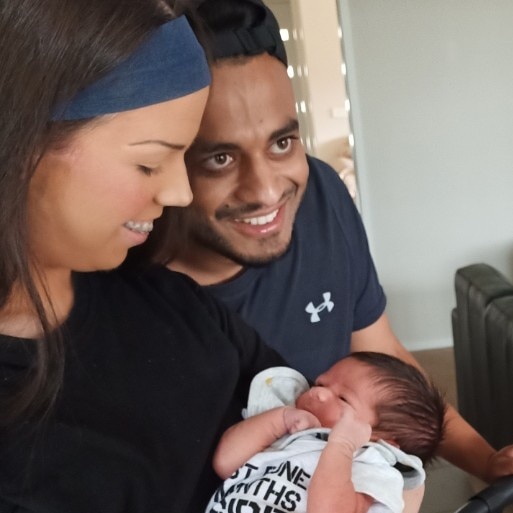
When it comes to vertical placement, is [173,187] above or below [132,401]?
above

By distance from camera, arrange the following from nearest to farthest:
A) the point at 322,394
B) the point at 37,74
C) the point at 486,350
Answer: the point at 37,74, the point at 322,394, the point at 486,350

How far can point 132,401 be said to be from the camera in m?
0.84

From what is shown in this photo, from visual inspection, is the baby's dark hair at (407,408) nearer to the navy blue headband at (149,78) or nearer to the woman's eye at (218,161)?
the woman's eye at (218,161)

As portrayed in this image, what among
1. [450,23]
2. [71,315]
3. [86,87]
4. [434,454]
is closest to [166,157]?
[86,87]

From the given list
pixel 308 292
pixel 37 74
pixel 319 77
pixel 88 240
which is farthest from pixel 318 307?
pixel 319 77

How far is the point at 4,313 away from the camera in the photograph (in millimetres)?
801

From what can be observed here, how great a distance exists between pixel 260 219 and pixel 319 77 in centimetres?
185

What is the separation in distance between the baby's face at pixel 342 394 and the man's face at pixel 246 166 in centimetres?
24

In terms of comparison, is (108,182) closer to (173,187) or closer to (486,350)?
(173,187)

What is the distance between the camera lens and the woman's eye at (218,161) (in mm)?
1159

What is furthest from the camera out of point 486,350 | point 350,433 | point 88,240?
point 486,350

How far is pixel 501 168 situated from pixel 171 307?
8.40ft

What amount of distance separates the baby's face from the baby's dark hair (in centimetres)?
1

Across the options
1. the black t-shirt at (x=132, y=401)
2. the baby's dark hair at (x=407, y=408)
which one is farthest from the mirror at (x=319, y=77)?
the black t-shirt at (x=132, y=401)
